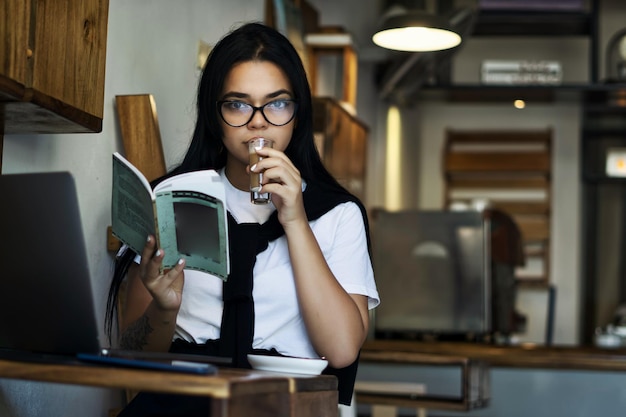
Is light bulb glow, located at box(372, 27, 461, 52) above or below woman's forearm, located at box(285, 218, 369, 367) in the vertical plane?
above

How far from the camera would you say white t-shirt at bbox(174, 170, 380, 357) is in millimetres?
2014

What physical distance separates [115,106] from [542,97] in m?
4.83

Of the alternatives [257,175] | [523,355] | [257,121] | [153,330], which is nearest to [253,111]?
[257,121]

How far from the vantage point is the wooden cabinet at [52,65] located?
1.69 m

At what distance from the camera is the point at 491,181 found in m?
7.94

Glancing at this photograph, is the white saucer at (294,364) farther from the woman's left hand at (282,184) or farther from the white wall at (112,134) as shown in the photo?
the white wall at (112,134)

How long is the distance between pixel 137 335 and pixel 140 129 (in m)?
0.84

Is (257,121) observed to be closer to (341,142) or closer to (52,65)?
(52,65)

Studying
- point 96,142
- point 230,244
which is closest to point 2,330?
point 230,244

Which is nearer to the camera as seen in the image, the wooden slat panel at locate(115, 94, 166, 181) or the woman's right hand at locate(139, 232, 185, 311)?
the woman's right hand at locate(139, 232, 185, 311)

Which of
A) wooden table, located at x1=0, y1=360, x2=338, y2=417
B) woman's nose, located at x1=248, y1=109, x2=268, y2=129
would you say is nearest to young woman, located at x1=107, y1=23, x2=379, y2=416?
woman's nose, located at x1=248, y1=109, x2=268, y2=129

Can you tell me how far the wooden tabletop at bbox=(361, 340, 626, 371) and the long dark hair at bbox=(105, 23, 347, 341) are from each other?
2.38 metres

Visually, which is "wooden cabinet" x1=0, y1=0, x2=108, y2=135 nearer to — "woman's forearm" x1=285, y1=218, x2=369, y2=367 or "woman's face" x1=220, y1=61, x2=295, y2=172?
"woman's face" x1=220, y1=61, x2=295, y2=172

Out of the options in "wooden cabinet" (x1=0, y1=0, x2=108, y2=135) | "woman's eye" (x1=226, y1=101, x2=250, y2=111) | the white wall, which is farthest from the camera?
the white wall
